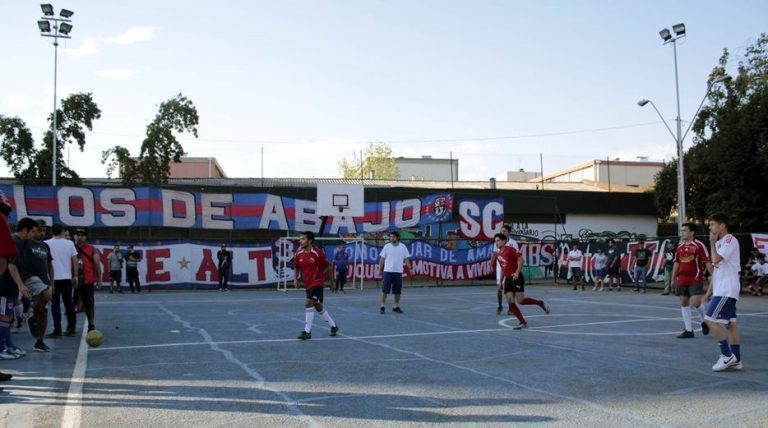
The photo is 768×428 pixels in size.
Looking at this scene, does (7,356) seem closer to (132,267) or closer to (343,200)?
(132,267)

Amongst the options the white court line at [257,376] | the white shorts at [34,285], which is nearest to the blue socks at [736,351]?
the white court line at [257,376]

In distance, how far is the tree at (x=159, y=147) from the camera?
37625mm

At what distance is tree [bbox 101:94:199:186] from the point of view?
3762 cm

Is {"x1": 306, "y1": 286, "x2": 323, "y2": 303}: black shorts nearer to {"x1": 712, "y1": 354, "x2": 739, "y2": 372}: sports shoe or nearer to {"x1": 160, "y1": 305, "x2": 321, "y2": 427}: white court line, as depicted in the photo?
{"x1": 160, "y1": 305, "x2": 321, "y2": 427}: white court line

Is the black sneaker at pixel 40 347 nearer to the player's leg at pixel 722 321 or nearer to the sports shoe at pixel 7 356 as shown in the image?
the sports shoe at pixel 7 356

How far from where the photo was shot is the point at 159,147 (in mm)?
37938

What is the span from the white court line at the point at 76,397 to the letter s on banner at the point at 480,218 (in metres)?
26.2

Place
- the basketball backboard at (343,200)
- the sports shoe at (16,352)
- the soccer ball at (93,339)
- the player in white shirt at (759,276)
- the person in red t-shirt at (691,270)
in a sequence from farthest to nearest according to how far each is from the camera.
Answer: the basketball backboard at (343,200)
the player in white shirt at (759,276)
the person in red t-shirt at (691,270)
the soccer ball at (93,339)
the sports shoe at (16,352)

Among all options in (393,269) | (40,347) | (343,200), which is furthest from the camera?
(343,200)

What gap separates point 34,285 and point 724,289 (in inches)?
380

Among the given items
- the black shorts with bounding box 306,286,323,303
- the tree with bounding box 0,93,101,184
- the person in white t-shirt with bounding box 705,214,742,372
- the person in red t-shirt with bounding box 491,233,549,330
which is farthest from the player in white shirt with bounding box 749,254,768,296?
the tree with bounding box 0,93,101,184

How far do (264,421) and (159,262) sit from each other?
23.2 m

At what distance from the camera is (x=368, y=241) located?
31.3 meters

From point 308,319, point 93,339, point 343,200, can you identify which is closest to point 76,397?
point 93,339
